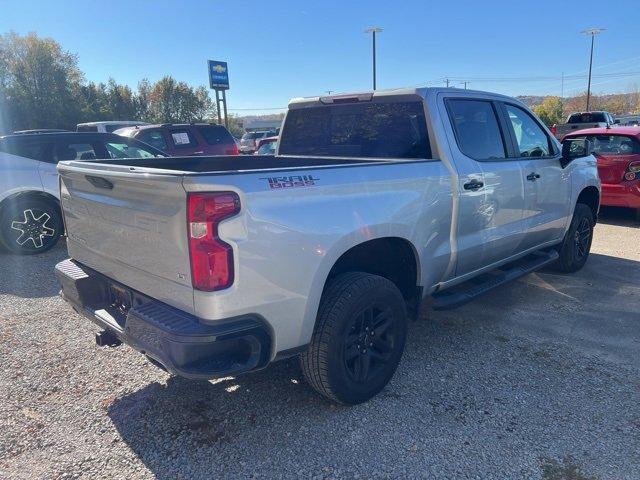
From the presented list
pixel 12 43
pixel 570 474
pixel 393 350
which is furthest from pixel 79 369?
pixel 12 43

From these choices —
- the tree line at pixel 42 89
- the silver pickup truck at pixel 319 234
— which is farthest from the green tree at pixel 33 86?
the silver pickup truck at pixel 319 234

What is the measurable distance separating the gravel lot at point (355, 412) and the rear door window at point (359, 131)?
5.27 ft

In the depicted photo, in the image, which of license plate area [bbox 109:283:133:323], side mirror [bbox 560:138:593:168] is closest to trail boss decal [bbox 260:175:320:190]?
license plate area [bbox 109:283:133:323]

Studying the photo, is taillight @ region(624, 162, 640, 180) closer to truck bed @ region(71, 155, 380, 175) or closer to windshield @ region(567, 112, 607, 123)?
truck bed @ region(71, 155, 380, 175)

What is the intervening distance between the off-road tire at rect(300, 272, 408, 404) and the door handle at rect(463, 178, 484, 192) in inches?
42.0

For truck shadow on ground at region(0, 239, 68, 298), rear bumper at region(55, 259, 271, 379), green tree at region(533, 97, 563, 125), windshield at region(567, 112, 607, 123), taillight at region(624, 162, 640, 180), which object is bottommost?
truck shadow on ground at region(0, 239, 68, 298)

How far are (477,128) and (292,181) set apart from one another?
2.17m

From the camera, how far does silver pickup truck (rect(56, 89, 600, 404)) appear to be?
2297mm

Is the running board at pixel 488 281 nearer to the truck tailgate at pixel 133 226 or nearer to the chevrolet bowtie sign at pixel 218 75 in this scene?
the truck tailgate at pixel 133 226

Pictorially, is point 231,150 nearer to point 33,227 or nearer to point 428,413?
point 33,227

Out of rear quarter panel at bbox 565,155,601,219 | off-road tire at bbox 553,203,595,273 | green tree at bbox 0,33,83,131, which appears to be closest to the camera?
rear quarter panel at bbox 565,155,601,219

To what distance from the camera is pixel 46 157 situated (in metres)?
6.80

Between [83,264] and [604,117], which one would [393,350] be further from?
[604,117]

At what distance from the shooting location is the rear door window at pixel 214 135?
39.1ft
